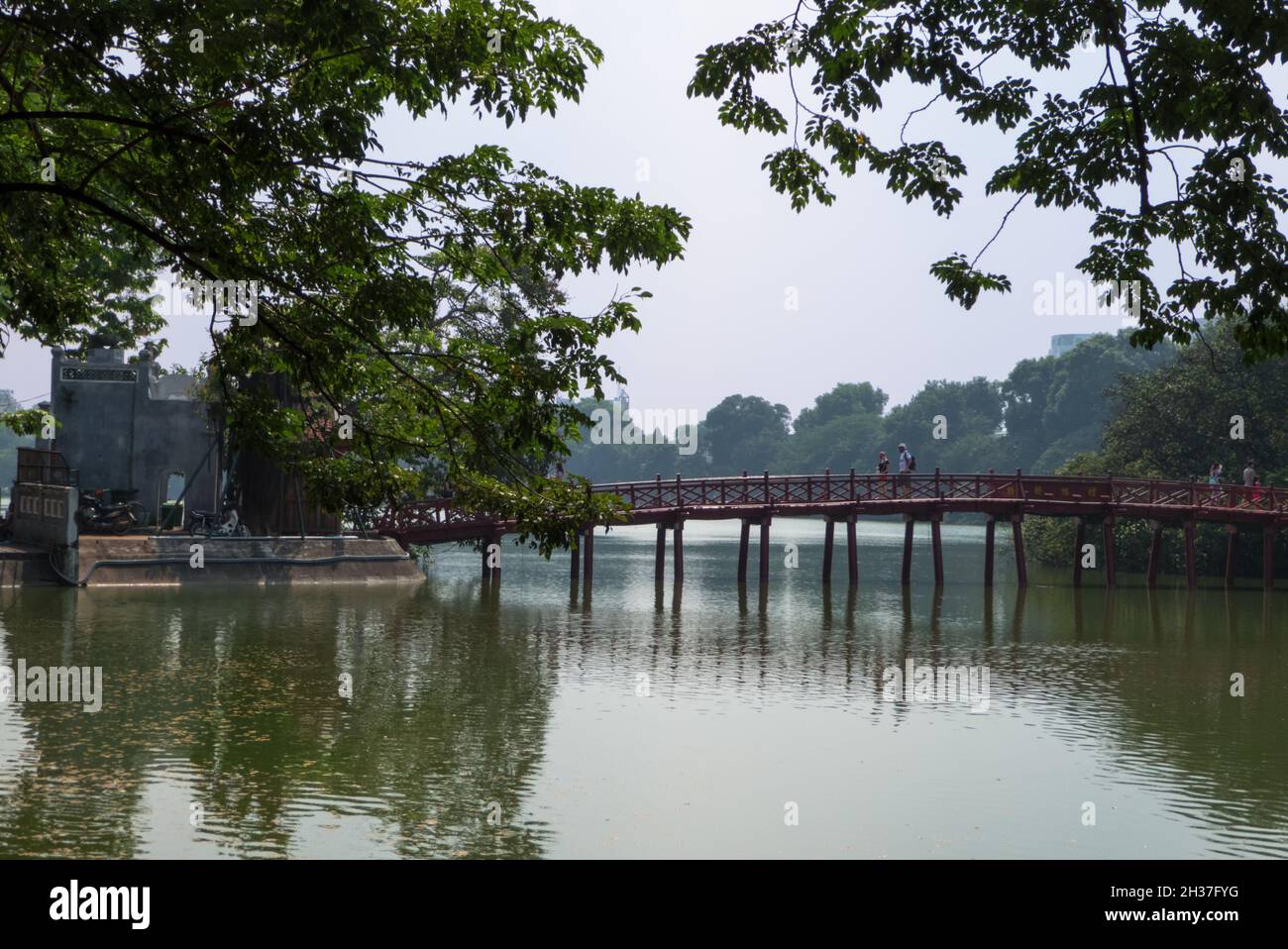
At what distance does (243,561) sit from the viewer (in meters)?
32.2

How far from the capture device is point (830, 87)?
488 inches

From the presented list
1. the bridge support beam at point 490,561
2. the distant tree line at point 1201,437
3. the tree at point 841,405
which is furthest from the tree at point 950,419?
the bridge support beam at point 490,561

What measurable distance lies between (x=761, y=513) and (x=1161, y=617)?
11.9 metres

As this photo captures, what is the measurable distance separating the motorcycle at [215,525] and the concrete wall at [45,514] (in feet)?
12.4

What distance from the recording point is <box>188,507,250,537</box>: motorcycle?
33.2 metres

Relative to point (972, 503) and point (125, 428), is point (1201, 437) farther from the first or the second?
point (125, 428)

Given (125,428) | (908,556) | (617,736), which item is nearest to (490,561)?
(125,428)

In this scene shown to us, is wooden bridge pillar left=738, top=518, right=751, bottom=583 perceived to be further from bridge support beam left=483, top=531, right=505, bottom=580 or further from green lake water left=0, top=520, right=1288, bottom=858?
green lake water left=0, top=520, right=1288, bottom=858

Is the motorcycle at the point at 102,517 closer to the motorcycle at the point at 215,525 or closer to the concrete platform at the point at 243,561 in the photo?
the concrete platform at the point at 243,561

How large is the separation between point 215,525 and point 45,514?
471 cm
